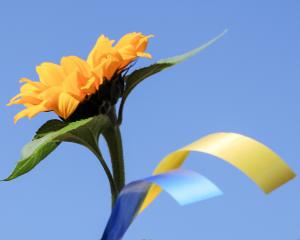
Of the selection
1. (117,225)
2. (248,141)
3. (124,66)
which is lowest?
(117,225)

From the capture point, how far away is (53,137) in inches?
51.1

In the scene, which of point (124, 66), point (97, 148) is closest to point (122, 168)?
point (97, 148)

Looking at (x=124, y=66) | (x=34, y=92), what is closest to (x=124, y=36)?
(x=124, y=66)

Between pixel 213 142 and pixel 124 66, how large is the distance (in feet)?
0.58

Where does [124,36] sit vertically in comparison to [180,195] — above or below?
above

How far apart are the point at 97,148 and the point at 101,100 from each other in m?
0.08

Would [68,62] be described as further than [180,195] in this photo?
Yes

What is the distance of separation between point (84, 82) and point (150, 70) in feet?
0.35

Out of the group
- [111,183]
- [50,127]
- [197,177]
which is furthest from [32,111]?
[197,177]

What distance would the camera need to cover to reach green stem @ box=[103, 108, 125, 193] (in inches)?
53.7

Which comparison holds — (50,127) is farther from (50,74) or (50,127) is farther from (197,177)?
(197,177)

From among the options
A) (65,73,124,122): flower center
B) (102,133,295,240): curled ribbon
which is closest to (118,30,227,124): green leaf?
(65,73,124,122): flower center

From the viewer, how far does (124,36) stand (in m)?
1.38

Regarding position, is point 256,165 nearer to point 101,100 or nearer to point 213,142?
point 213,142
